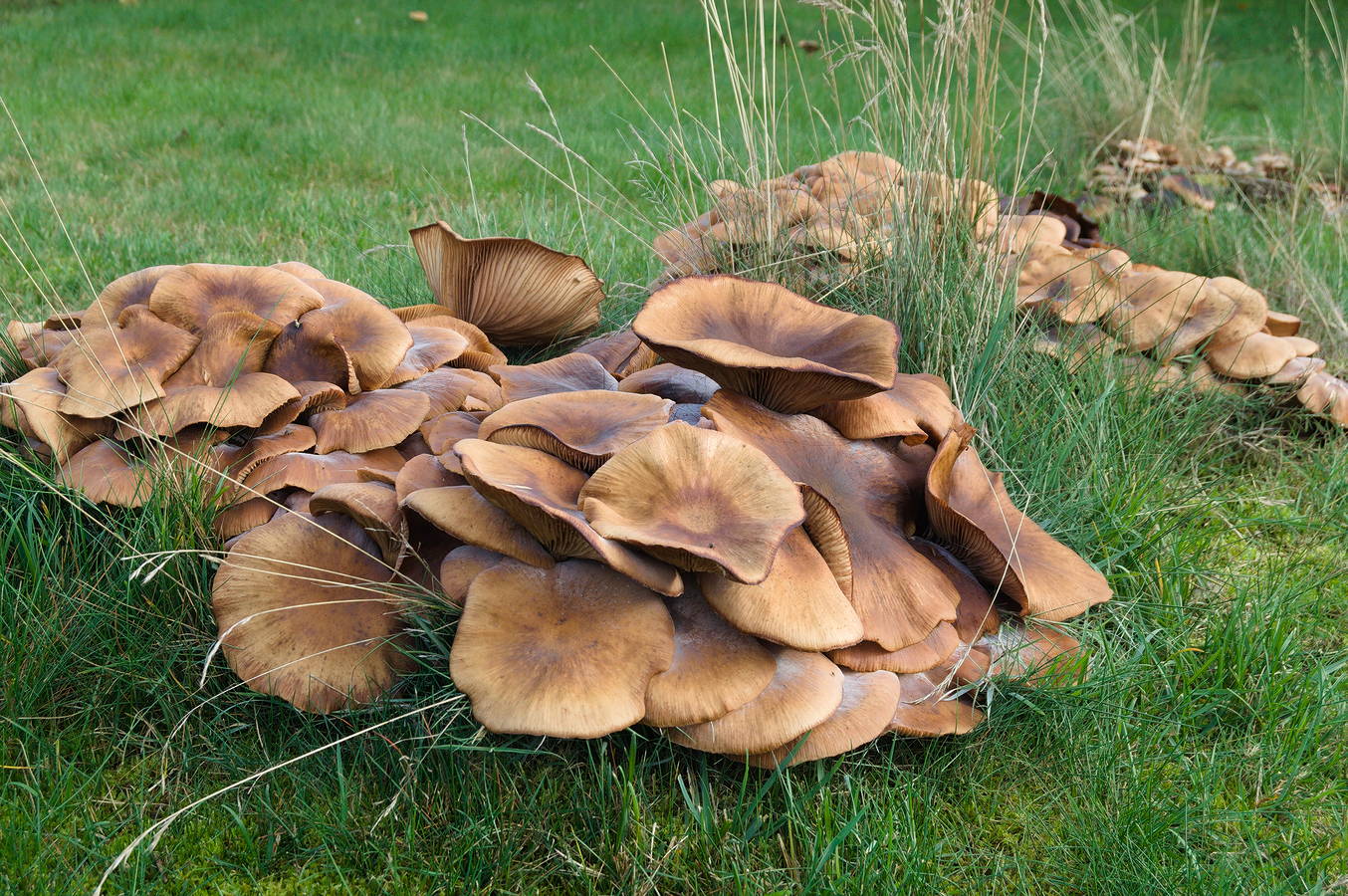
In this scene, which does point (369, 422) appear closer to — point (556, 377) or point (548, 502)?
point (556, 377)

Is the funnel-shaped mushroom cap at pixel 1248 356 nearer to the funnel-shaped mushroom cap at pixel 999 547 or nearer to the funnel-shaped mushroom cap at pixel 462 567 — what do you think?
the funnel-shaped mushroom cap at pixel 999 547

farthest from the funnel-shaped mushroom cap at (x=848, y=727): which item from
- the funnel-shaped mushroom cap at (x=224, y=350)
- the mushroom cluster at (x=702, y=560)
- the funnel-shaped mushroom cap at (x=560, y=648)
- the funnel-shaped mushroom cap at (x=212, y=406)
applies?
the funnel-shaped mushroom cap at (x=224, y=350)

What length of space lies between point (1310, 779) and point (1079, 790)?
0.57 metres

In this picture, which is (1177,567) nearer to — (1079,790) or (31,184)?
(1079,790)

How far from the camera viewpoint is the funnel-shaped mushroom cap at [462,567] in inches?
75.7

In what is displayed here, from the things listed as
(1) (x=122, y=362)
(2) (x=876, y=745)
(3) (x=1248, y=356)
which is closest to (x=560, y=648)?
(2) (x=876, y=745)

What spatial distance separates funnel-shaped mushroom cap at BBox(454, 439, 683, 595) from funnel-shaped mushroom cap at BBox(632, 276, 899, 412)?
1.14 ft

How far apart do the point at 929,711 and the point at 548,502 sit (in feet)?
2.91

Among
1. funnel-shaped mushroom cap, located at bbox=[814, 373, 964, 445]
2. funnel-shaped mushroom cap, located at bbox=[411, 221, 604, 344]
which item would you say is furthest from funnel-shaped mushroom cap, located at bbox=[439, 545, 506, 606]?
funnel-shaped mushroom cap, located at bbox=[411, 221, 604, 344]

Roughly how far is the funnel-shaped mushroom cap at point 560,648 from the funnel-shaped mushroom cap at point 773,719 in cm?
16

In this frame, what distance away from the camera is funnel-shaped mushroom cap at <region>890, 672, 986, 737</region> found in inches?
78.4

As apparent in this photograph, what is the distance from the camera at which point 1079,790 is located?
6.67ft

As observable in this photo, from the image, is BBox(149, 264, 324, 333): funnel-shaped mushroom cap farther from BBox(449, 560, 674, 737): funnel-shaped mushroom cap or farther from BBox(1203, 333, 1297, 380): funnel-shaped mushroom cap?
BBox(1203, 333, 1297, 380): funnel-shaped mushroom cap

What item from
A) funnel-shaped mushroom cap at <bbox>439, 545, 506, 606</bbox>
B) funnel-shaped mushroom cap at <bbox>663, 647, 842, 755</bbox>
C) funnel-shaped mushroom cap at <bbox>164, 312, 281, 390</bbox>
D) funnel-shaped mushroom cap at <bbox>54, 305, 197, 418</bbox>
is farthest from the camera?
funnel-shaped mushroom cap at <bbox>164, 312, 281, 390</bbox>
